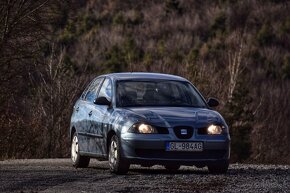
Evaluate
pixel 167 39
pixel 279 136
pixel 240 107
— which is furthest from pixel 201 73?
pixel 167 39

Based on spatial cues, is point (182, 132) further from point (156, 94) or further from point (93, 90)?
point (93, 90)

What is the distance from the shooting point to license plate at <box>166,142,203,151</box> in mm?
14977

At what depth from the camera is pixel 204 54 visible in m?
92.0

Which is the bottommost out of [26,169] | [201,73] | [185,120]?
[201,73]

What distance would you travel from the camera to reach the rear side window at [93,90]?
56.7ft

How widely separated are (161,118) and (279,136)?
51088 mm

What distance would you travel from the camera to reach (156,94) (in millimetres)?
16266

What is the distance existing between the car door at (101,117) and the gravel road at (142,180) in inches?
18.0

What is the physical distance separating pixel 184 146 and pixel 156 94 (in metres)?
1.50

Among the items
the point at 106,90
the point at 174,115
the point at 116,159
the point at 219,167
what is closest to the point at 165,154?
the point at 174,115

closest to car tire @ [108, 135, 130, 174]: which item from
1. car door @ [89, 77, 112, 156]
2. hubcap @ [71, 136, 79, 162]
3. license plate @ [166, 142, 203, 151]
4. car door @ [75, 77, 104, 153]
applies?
car door @ [89, 77, 112, 156]

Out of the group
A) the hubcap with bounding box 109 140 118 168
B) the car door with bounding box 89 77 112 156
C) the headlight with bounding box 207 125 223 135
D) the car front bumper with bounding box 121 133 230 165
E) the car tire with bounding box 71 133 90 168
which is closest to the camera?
the car front bumper with bounding box 121 133 230 165

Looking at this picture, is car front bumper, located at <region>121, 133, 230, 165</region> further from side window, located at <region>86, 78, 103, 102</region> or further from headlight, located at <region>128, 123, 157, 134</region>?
side window, located at <region>86, 78, 103, 102</region>

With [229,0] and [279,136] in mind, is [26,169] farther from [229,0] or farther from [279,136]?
[229,0]
